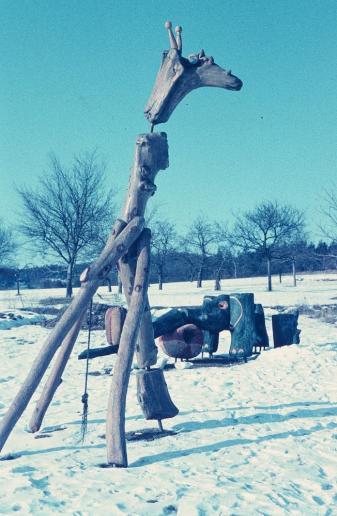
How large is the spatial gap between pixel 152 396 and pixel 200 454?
32.0 inches

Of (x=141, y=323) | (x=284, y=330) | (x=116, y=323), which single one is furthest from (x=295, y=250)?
(x=141, y=323)

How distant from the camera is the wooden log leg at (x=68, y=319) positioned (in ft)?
15.0

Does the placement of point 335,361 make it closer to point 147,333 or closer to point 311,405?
point 311,405

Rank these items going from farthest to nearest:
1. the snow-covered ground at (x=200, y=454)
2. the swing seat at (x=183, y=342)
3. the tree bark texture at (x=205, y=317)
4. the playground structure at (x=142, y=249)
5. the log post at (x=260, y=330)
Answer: the log post at (x=260, y=330)
the tree bark texture at (x=205, y=317)
the swing seat at (x=183, y=342)
the playground structure at (x=142, y=249)
the snow-covered ground at (x=200, y=454)

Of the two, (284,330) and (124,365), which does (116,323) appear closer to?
(124,365)

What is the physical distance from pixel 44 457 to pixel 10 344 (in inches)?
300

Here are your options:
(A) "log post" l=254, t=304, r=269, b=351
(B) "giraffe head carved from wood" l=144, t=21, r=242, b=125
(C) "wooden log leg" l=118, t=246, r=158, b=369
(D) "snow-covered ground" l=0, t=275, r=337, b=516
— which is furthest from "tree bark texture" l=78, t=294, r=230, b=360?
(B) "giraffe head carved from wood" l=144, t=21, r=242, b=125

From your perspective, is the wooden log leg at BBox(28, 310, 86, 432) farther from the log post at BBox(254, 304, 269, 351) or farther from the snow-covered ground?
the log post at BBox(254, 304, 269, 351)

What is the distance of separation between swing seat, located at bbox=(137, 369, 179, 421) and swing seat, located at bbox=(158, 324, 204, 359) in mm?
4275

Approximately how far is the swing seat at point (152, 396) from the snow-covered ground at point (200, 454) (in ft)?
0.87

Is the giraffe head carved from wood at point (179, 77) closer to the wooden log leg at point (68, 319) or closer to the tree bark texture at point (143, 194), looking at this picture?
the tree bark texture at point (143, 194)

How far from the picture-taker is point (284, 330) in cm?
1053

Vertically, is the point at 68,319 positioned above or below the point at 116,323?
above

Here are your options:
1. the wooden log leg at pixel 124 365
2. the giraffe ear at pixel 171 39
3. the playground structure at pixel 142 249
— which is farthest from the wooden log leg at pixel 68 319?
the giraffe ear at pixel 171 39
